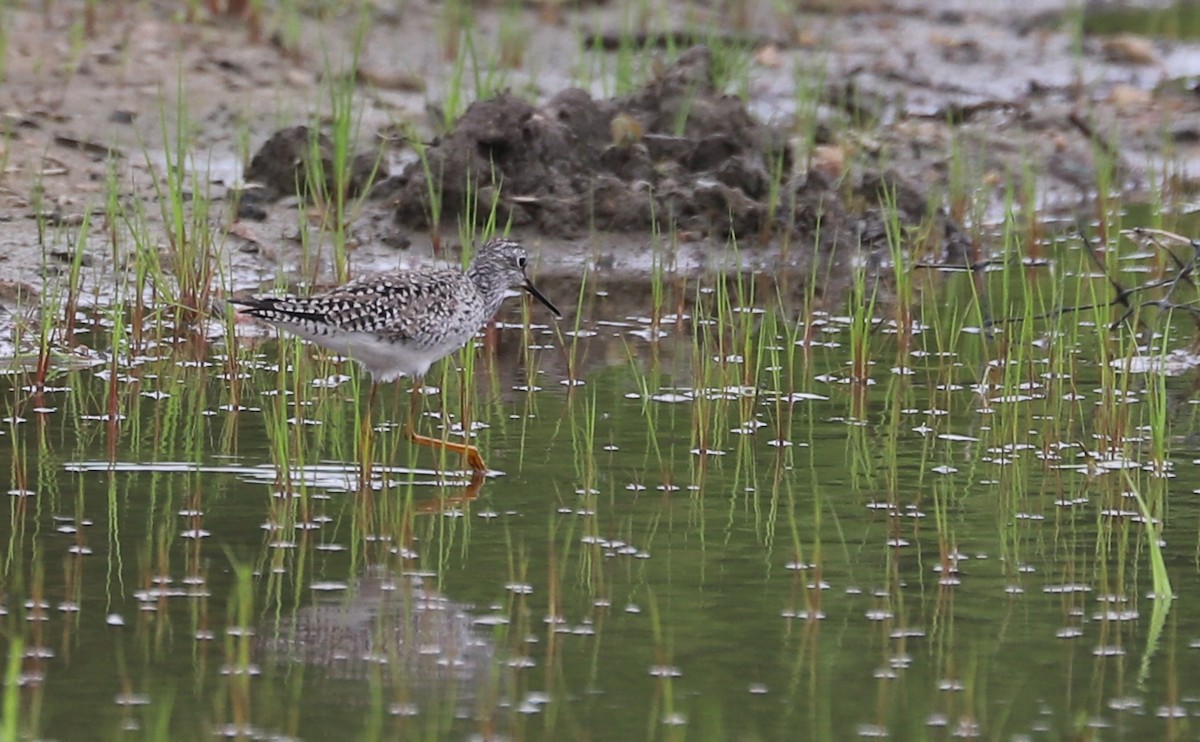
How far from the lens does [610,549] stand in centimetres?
612

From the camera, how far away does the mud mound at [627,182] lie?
1047cm

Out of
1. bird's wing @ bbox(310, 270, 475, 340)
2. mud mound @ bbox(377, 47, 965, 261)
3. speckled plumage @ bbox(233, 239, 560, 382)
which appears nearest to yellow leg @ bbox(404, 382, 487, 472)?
speckled plumage @ bbox(233, 239, 560, 382)

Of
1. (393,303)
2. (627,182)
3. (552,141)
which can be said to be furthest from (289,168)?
(393,303)

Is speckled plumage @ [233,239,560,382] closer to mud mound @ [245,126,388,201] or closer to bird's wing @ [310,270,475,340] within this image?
bird's wing @ [310,270,475,340]

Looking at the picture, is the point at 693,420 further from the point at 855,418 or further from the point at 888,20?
the point at 888,20

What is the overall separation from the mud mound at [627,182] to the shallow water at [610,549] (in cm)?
188

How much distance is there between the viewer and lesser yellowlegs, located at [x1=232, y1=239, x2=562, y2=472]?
23.1 feet

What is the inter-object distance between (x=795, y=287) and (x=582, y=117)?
169 cm

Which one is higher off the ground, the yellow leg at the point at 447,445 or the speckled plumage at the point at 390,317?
the speckled plumage at the point at 390,317

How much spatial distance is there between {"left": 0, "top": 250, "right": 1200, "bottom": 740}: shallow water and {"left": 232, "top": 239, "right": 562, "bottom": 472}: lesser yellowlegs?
0.20 m

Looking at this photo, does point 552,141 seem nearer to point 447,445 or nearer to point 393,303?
point 393,303

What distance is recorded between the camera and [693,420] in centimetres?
750

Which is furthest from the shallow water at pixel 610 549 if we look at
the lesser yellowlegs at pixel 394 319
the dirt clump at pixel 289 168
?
the dirt clump at pixel 289 168

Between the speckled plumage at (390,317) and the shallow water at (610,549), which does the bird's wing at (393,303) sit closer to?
the speckled plumage at (390,317)
